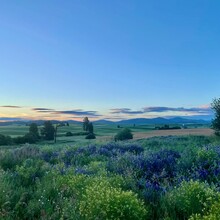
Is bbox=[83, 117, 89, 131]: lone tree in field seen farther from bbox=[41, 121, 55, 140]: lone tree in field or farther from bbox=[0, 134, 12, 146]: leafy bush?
bbox=[0, 134, 12, 146]: leafy bush

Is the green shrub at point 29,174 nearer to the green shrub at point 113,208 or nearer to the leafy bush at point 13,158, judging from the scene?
the leafy bush at point 13,158

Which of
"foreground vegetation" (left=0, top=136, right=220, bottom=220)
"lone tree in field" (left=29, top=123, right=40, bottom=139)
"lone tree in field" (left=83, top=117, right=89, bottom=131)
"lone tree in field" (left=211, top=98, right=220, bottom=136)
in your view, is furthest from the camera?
"lone tree in field" (left=83, top=117, right=89, bottom=131)

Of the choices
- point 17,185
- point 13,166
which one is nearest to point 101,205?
point 17,185

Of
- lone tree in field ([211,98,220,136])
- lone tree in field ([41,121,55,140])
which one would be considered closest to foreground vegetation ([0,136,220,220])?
lone tree in field ([211,98,220,136])

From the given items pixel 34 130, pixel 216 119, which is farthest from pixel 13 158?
pixel 34 130

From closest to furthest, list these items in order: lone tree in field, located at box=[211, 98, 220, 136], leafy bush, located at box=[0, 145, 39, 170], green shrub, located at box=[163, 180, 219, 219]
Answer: green shrub, located at box=[163, 180, 219, 219] → leafy bush, located at box=[0, 145, 39, 170] → lone tree in field, located at box=[211, 98, 220, 136]

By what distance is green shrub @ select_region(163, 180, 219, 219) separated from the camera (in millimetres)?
5977

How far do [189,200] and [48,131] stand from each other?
183 feet

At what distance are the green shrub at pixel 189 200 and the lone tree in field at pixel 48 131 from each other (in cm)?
5378

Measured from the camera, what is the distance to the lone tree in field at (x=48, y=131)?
5931 centimetres

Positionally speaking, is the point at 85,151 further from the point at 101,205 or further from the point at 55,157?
the point at 101,205

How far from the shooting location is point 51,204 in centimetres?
697

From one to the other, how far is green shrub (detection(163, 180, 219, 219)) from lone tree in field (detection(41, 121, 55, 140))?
53.8m

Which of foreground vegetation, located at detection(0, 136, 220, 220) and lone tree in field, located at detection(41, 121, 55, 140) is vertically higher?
foreground vegetation, located at detection(0, 136, 220, 220)
